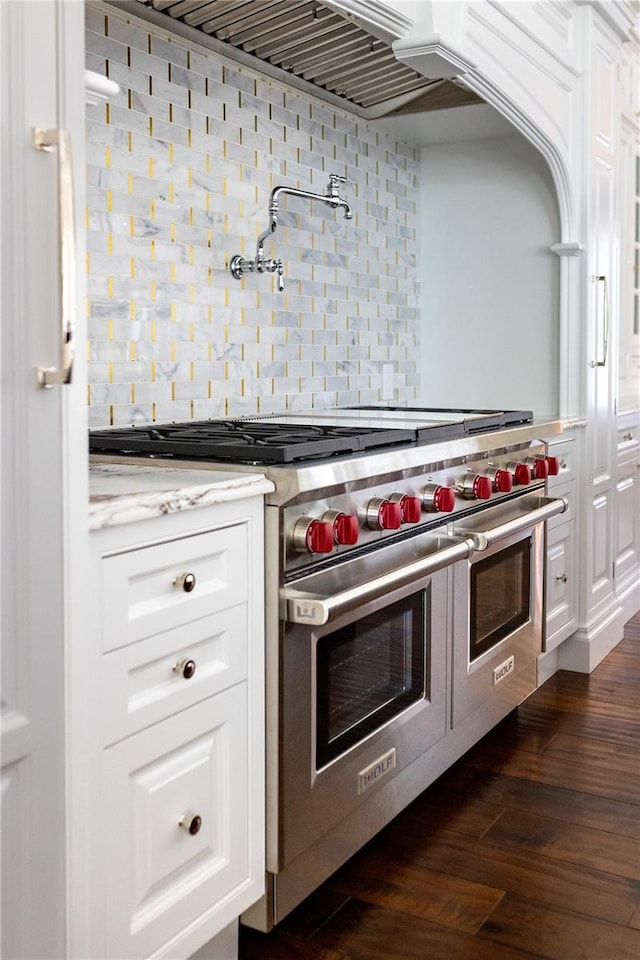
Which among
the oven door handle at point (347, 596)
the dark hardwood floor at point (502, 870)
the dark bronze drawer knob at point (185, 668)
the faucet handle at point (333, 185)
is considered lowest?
the dark hardwood floor at point (502, 870)

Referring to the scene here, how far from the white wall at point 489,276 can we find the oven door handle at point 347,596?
5.81 ft

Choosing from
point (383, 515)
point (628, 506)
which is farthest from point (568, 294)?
point (383, 515)

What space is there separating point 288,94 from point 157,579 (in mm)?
2029

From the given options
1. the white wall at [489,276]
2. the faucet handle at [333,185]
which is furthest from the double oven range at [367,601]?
the white wall at [489,276]

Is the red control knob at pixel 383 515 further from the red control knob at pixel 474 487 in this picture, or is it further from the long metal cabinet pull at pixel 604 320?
the long metal cabinet pull at pixel 604 320

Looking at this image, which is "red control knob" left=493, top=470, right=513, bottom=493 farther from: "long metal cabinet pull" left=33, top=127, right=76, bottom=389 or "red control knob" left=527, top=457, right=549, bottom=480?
"long metal cabinet pull" left=33, top=127, right=76, bottom=389

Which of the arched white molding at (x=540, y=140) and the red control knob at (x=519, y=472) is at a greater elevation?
the arched white molding at (x=540, y=140)

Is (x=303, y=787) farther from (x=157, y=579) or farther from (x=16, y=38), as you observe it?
(x=16, y=38)

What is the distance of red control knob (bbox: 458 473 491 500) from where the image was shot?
2.59m

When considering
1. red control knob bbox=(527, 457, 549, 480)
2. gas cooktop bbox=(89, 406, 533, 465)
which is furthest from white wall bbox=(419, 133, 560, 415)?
gas cooktop bbox=(89, 406, 533, 465)

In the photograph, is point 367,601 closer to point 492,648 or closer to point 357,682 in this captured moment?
point 357,682

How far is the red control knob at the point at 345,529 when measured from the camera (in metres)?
1.92

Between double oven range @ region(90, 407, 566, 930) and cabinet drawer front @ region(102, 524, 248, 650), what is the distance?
11 centimetres

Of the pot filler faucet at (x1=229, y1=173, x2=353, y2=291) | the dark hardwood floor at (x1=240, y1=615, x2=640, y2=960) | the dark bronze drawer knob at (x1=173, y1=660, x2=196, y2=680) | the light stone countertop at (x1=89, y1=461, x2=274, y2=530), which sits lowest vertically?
the dark hardwood floor at (x1=240, y1=615, x2=640, y2=960)
